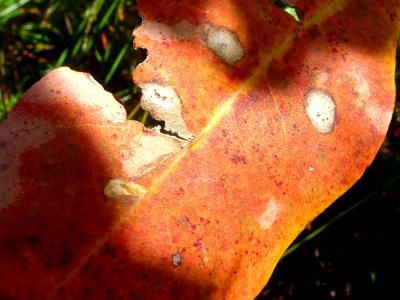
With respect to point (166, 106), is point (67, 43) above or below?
below

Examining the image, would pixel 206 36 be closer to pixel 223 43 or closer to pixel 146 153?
pixel 223 43

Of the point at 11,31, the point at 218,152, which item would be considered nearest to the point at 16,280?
the point at 218,152

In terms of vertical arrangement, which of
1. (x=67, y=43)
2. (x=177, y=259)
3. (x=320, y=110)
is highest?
(x=320, y=110)

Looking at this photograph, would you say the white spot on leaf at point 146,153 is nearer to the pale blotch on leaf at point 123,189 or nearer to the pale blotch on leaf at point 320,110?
the pale blotch on leaf at point 123,189

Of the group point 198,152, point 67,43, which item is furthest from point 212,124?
point 67,43

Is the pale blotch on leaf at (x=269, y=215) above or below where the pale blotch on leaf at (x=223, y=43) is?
below

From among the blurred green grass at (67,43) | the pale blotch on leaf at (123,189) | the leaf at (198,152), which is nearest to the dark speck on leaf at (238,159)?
the leaf at (198,152)

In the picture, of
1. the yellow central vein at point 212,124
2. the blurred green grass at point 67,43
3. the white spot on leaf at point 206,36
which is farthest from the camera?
the blurred green grass at point 67,43
